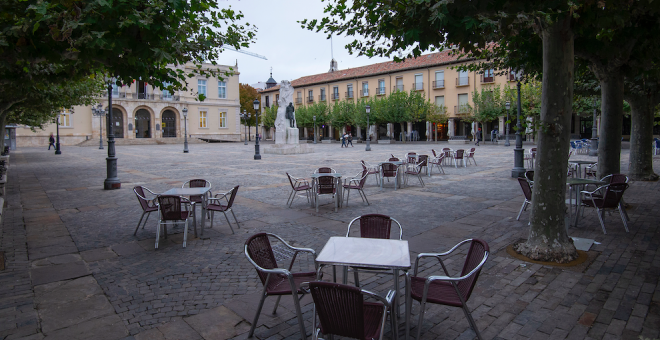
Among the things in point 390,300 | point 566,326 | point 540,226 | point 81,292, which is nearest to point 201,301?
point 81,292

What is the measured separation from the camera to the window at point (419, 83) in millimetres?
45138

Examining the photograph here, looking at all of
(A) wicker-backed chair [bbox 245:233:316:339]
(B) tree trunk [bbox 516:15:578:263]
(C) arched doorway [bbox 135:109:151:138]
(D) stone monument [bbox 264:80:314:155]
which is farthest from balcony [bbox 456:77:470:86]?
(A) wicker-backed chair [bbox 245:233:316:339]

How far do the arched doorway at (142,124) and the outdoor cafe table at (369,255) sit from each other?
51.5 metres

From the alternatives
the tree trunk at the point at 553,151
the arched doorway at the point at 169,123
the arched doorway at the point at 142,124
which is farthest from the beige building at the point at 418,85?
the tree trunk at the point at 553,151

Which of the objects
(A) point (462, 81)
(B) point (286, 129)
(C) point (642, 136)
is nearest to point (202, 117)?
(B) point (286, 129)

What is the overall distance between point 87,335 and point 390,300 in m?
2.45

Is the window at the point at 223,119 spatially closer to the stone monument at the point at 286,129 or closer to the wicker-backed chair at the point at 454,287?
the stone monument at the point at 286,129

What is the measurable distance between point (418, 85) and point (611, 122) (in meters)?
38.6

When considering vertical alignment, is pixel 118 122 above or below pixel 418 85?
below

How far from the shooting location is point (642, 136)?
1165cm

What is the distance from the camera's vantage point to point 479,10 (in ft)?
15.0

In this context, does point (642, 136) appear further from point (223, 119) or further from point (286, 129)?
point (223, 119)

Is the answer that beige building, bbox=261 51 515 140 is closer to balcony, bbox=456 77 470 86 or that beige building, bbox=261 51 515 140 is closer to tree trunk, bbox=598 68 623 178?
balcony, bbox=456 77 470 86

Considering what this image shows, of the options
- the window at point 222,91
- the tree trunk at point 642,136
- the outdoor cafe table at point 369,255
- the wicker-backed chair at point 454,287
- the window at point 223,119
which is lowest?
the wicker-backed chair at point 454,287
